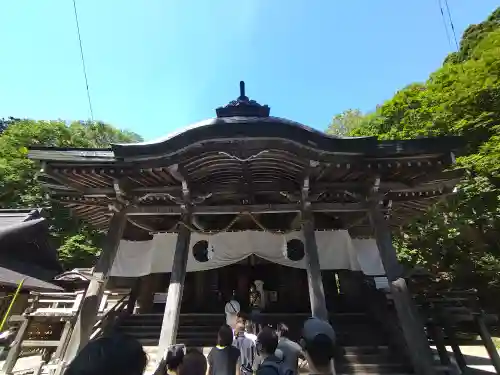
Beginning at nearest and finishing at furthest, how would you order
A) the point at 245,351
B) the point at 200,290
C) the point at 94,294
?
the point at 245,351, the point at 94,294, the point at 200,290

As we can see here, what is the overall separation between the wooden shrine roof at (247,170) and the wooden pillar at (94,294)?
564 millimetres

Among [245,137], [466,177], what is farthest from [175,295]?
[466,177]

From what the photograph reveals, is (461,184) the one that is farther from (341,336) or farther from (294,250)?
(341,336)

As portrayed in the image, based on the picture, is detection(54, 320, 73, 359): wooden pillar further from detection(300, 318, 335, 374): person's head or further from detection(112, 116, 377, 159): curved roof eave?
detection(300, 318, 335, 374): person's head

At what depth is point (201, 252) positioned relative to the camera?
853 centimetres

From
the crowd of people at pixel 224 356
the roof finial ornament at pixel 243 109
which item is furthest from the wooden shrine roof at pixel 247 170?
the crowd of people at pixel 224 356

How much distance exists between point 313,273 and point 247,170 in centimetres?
261

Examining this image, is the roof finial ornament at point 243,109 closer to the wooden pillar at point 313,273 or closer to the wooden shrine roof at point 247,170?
the wooden shrine roof at point 247,170

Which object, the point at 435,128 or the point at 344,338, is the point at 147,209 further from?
the point at 435,128

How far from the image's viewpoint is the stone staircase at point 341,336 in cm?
618

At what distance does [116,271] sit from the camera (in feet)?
27.8

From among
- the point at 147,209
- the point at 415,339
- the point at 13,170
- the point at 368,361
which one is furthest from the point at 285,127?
the point at 13,170

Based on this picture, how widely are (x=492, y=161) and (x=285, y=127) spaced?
12487 millimetres

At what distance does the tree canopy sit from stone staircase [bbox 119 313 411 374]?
16288mm
